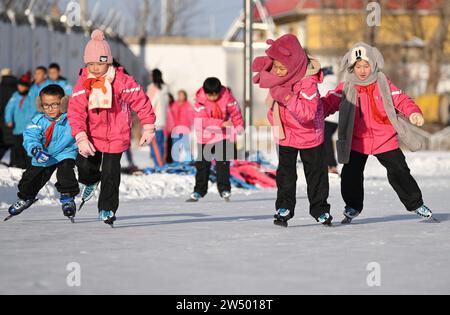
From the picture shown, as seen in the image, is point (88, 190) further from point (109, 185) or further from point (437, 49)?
point (437, 49)

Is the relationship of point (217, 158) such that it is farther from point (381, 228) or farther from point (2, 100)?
point (2, 100)

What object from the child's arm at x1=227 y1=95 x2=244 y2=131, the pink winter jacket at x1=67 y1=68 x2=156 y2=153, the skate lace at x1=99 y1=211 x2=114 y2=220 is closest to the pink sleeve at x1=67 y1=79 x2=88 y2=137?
the pink winter jacket at x1=67 y1=68 x2=156 y2=153

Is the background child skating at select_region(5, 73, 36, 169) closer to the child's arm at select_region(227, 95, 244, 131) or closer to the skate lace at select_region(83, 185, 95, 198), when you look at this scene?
the child's arm at select_region(227, 95, 244, 131)

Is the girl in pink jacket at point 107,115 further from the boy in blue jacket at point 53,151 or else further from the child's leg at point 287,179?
the child's leg at point 287,179

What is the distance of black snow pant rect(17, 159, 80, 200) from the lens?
938cm

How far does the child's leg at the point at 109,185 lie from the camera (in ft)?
29.3

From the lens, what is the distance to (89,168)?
30.7 ft

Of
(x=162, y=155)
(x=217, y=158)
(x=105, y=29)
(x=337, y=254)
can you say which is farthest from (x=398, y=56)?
(x=337, y=254)

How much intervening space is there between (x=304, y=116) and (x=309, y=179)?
708 mm

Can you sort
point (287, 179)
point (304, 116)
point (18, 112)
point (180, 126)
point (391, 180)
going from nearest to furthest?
point (304, 116)
point (287, 179)
point (391, 180)
point (18, 112)
point (180, 126)

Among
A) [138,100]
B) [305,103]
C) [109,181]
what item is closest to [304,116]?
[305,103]

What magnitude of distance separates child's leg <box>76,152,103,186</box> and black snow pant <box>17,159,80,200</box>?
85 mm

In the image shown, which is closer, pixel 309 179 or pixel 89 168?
pixel 309 179

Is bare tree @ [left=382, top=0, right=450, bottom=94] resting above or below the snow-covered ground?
above
